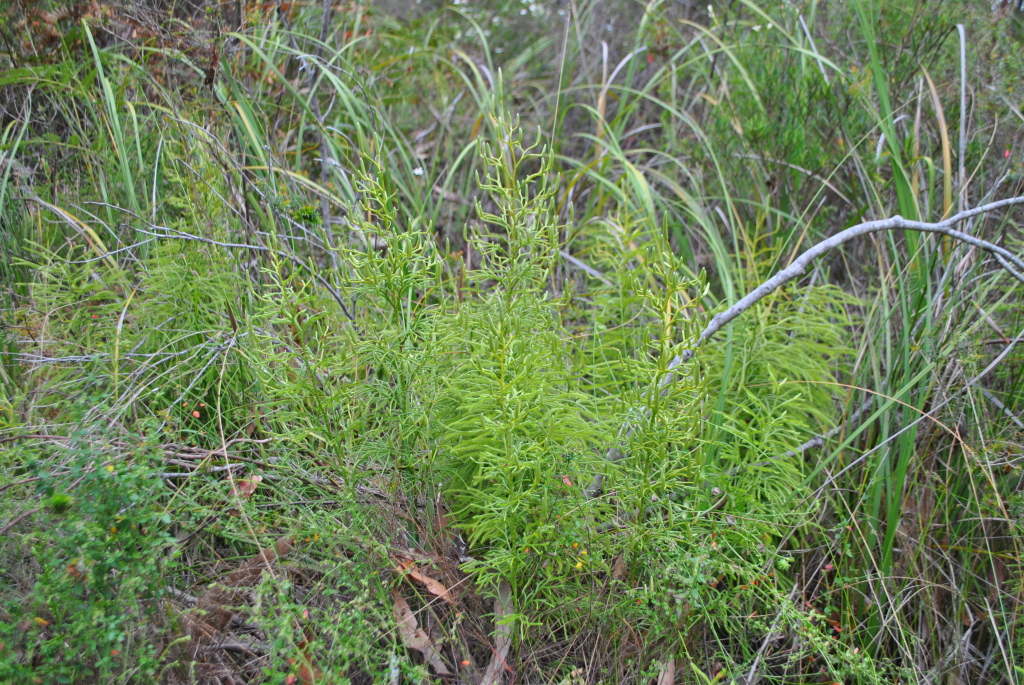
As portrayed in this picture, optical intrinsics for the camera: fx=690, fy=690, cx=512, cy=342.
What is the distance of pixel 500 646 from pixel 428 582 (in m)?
0.22

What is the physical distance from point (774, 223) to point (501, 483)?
210 centimetres

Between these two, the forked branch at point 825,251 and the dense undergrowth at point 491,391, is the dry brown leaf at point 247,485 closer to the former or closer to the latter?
the dense undergrowth at point 491,391

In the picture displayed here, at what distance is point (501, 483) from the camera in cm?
140

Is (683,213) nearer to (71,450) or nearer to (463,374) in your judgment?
(463,374)

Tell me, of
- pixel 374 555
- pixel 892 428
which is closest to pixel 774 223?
pixel 892 428

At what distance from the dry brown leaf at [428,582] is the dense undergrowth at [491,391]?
21mm

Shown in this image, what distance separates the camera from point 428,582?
1600 mm

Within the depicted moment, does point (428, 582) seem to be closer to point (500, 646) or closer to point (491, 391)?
point (500, 646)

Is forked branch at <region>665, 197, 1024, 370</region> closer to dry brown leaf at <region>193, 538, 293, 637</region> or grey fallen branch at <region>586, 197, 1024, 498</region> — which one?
grey fallen branch at <region>586, 197, 1024, 498</region>

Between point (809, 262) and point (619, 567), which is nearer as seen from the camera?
point (619, 567)

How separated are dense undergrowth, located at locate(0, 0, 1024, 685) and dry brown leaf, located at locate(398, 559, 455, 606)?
21 mm

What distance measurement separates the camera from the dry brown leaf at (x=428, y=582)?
154cm

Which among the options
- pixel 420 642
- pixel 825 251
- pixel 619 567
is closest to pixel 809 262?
pixel 825 251

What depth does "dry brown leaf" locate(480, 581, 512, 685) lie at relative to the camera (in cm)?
148
